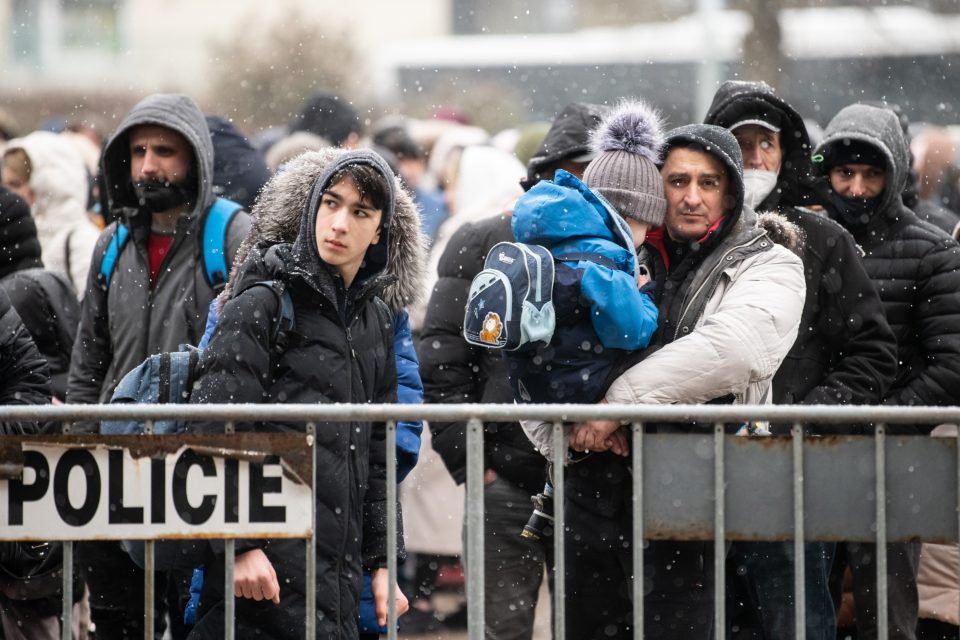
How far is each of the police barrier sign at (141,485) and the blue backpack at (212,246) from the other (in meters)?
1.62

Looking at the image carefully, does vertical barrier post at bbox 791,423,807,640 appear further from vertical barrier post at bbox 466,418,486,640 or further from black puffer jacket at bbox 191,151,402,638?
black puffer jacket at bbox 191,151,402,638

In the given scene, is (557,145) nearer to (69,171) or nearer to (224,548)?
(224,548)

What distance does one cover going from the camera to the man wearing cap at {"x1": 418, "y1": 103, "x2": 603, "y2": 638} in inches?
215

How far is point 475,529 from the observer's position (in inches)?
157

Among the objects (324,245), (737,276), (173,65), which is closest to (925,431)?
(737,276)

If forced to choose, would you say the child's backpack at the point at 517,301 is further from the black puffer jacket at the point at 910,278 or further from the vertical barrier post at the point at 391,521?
the black puffer jacket at the point at 910,278

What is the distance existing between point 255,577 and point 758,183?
252 centimetres

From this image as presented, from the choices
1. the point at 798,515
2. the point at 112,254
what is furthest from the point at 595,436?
the point at 112,254

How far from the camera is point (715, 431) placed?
12.9 feet

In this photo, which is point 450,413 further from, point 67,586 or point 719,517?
point 67,586

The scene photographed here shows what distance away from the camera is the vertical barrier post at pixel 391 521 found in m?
3.95

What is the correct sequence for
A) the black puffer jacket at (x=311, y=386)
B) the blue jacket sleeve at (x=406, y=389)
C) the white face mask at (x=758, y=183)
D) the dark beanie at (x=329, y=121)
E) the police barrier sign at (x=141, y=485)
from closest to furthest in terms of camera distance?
the police barrier sign at (x=141, y=485) → the black puffer jacket at (x=311, y=386) → the blue jacket sleeve at (x=406, y=389) → the white face mask at (x=758, y=183) → the dark beanie at (x=329, y=121)

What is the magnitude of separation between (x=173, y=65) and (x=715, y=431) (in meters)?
41.6

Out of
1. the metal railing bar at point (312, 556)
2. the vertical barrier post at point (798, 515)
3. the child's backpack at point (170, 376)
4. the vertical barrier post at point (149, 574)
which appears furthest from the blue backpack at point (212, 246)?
the vertical barrier post at point (798, 515)
